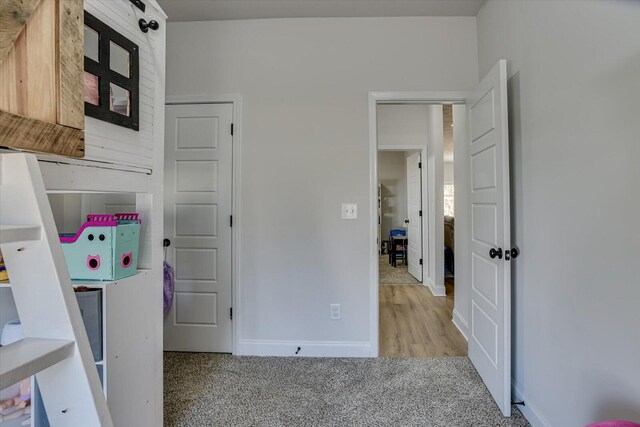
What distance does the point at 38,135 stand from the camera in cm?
51

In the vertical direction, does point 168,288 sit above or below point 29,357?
below

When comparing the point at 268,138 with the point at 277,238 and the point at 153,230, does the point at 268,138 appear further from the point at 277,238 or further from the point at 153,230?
the point at 153,230

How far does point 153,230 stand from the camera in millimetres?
1324

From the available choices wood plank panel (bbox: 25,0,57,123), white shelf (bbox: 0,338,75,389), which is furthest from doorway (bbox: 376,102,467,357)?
wood plank panel (bbox: 25,0,57,123)

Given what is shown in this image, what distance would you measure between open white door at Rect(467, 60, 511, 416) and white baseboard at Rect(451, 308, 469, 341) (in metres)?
0.58

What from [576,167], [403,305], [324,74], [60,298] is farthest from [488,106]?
[403,305]

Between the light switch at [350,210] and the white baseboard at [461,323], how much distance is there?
149 centimetres

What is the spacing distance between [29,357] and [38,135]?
1.27 feet

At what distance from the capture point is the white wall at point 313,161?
7.81 ft

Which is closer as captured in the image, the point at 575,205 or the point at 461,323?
the point at 575,205

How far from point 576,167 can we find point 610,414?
98 centimetres

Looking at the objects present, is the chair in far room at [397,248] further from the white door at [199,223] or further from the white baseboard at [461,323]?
the white door at [199,223]

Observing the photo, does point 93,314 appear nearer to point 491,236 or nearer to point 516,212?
point 491,236

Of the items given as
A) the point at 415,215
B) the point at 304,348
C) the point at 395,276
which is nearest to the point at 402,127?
the point at 415,215
